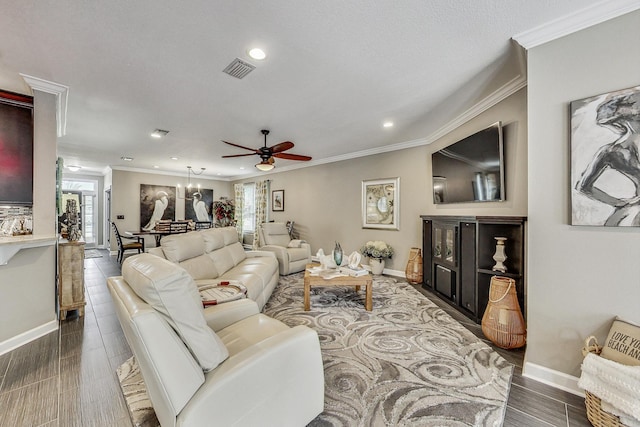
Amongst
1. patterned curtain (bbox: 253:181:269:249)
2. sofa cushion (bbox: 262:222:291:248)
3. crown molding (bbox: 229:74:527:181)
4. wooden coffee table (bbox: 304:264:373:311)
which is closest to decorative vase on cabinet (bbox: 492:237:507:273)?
wooden coffee table (bbox: 304:264:373:311)

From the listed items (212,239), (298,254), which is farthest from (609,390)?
(298,254)

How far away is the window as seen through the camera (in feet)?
28.2

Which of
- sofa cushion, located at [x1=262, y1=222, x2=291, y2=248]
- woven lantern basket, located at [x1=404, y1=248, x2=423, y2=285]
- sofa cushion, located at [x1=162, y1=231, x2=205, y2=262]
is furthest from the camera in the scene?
sofa cushion, located at [x1=262, y1=222, x2=291, y2=248]

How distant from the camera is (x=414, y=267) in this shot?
453 cm

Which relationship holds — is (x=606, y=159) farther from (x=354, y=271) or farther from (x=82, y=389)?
(x=82, y=389)

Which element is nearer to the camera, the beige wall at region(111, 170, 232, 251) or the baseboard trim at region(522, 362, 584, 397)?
the baseboard trim at region(522, 362, 584, 397)

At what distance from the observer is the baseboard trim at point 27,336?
232 centimetres

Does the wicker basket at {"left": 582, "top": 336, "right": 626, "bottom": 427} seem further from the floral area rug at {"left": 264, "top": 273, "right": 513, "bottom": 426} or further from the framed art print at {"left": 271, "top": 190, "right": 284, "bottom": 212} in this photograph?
the framed art print at {"left": 271, "top": 190, "right": 284, "bottom": 212}

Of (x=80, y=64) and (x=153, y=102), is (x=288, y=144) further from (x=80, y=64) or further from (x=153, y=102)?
(x=80, y=64)

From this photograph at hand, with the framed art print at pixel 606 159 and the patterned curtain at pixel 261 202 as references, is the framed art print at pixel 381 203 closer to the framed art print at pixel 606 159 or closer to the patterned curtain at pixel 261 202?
the framed art print at pixel 606 159

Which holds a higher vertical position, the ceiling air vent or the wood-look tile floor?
the ceiling air vent

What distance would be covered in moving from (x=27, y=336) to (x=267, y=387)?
→ 2906 millimetres

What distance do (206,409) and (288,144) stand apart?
124 inches

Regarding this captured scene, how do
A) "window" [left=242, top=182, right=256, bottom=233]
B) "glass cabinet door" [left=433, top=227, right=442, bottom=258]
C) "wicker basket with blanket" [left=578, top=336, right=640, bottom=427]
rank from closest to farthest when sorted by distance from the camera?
"wicker basket with blanket" [left=578, top=336, right=640, bottom=427]
"glass cabinet door" [left=433, top=227, right=442, bottom=258]
"window" [left=242, top=182, right=256, bottom=233]
